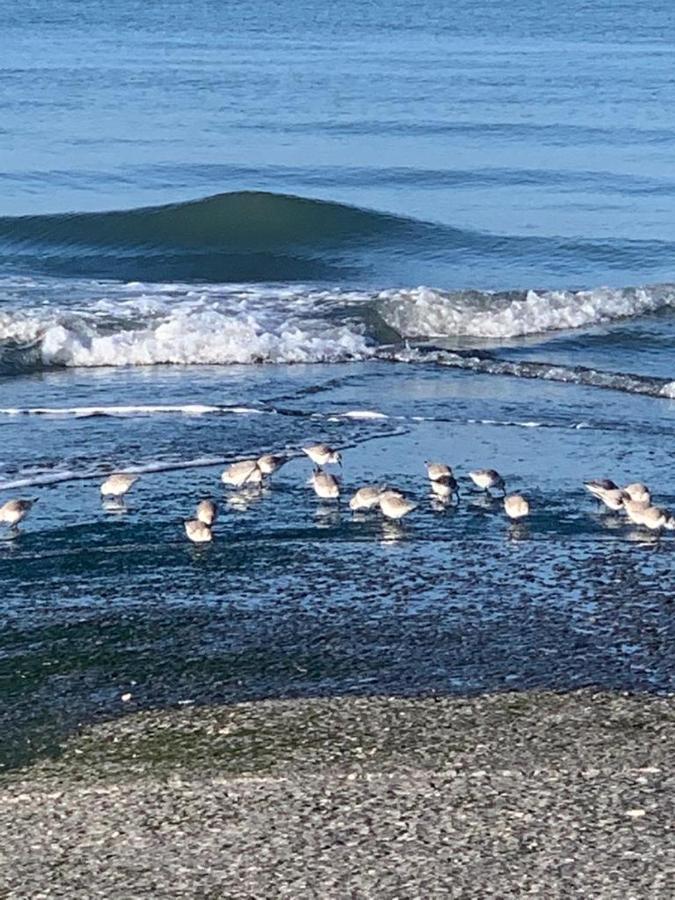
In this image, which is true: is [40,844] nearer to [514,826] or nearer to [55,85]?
[514,826]

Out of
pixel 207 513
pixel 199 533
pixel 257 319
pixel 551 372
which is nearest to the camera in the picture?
pixel 199 533

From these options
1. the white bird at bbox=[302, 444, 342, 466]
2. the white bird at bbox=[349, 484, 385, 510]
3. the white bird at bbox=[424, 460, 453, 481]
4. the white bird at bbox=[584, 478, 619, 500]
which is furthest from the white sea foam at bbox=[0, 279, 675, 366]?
the white bird at bbox=[584, 478, 619, 500]

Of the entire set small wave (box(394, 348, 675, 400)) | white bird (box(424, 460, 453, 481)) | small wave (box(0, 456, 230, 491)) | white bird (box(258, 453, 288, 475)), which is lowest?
small wave (box(394, 348, 675, 400))

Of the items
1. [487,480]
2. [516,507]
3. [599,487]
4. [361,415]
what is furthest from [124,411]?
[599,487]

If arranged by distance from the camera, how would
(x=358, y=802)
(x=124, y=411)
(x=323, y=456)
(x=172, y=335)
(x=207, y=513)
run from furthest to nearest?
(x=172, y=335), (x=124, y=411), (x=323, y=456), (x=207, y=513), (x=358, y=802)

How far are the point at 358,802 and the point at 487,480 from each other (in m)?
4.08

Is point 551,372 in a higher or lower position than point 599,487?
lower

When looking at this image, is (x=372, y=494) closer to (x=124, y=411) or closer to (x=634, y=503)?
(x=634, y=503)

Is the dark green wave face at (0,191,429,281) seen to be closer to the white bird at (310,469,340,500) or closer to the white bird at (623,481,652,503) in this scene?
the white bird at (310,469,340,500)

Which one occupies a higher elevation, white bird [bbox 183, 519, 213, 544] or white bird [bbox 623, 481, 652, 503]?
white bird [bbox 623, 481, 652, 503]

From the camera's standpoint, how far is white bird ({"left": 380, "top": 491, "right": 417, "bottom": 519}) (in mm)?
9297

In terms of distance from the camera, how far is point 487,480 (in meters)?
9.88

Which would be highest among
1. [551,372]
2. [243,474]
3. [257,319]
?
[243,474]

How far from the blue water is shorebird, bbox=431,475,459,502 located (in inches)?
7.5
